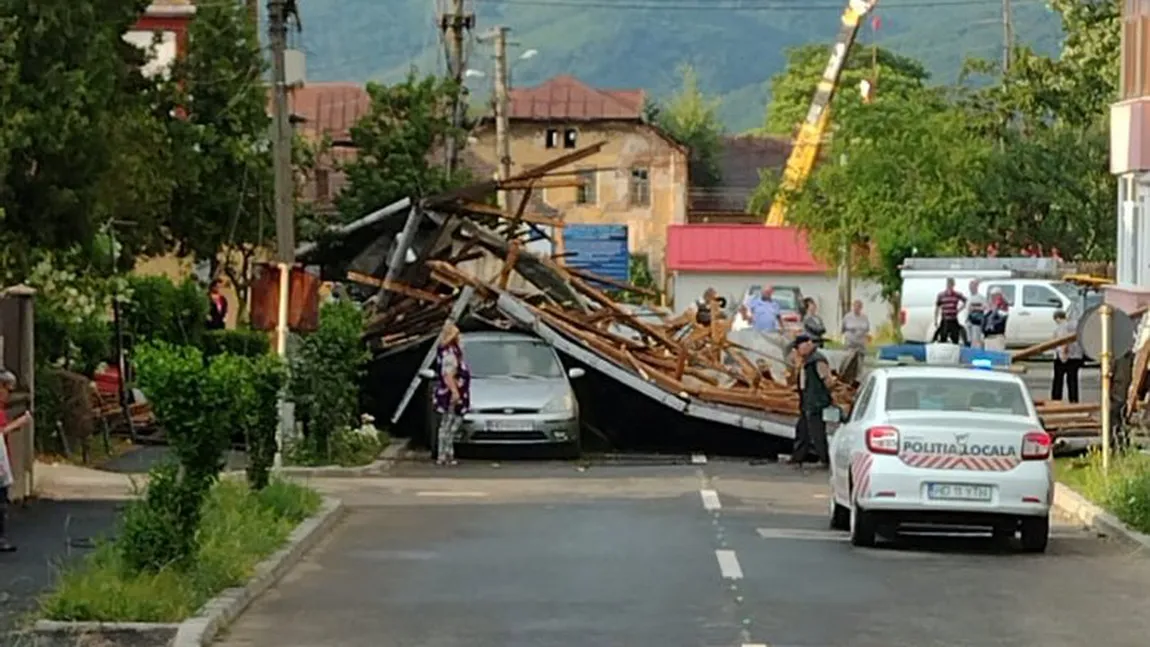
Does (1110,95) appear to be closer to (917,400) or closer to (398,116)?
(398,116)

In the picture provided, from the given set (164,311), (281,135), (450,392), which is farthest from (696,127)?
(281,135)

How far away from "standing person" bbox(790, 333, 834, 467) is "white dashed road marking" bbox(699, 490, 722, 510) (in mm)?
4017

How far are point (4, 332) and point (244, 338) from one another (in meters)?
15.0

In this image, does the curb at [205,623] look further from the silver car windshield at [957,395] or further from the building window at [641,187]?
the building window at [641,187]

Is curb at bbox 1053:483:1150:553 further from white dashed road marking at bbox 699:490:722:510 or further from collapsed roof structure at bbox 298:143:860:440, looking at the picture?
collapsed roof structure at bbox 298:143:860:440

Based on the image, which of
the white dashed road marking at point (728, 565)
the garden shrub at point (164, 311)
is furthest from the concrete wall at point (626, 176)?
the white dashed road marking at point (728, 565)

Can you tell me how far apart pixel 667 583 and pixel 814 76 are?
11855 centimetres

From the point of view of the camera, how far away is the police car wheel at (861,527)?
19.0 m

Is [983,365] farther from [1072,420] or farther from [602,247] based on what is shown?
[602,247]

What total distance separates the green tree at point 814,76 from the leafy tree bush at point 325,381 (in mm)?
88898

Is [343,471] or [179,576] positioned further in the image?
[343,471]

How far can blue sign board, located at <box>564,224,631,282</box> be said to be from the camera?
81.4 m

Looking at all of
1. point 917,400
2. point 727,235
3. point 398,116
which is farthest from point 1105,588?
point 727,235

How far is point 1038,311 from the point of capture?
5578 centimetres
